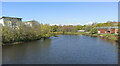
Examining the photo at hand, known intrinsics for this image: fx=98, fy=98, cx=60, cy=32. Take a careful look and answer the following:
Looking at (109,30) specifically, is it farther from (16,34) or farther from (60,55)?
(16,34)

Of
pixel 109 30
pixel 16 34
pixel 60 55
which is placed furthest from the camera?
pixel 109 30

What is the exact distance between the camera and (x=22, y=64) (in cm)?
428

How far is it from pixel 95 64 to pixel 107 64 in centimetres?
56

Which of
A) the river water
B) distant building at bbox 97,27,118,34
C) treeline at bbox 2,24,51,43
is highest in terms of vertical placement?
distant building at bbox 97,27,118,34

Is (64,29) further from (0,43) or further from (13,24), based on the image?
Result: (0,43)

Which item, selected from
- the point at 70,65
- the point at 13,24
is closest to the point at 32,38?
the point at 13,24

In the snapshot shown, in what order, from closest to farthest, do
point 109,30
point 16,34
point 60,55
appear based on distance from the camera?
point 60,55
point 16,34
point 109,30

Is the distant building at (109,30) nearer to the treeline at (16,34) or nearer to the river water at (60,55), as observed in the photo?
the river water at (60,55)

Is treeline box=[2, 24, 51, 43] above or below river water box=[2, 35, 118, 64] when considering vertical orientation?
above

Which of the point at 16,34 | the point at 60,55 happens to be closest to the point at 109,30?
the point at 60,55

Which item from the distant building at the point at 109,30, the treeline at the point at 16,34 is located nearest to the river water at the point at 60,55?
the treeline at the point at 16,34

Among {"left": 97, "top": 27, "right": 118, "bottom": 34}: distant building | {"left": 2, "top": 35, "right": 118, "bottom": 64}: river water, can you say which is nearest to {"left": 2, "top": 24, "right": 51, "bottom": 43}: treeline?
{"left": 2, "top": 35, "right": 118, "bottom": 64}: river water

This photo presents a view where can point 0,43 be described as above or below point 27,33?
below

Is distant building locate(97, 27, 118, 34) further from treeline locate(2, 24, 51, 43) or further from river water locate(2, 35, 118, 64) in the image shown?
treeline locate(2, 24, 51, 43)
